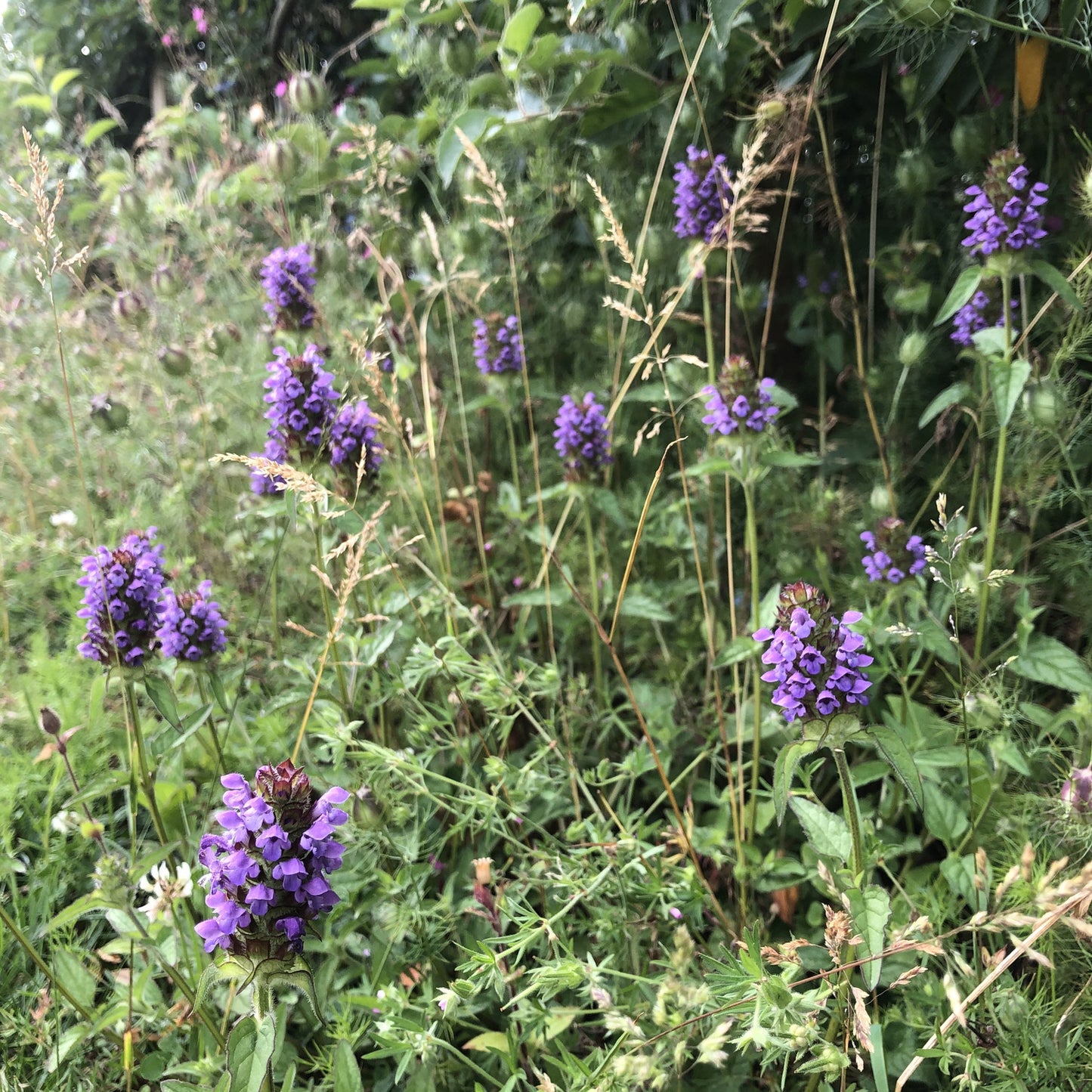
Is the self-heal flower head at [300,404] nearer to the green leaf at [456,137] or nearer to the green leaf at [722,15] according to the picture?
the green leaf at [456,137]

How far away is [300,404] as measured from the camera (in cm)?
148

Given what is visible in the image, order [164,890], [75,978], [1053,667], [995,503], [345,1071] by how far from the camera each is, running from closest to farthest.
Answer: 1. [345,1071]
2. [164,890]
3. [75,978]
4. [1053,667]
5. [995,503]

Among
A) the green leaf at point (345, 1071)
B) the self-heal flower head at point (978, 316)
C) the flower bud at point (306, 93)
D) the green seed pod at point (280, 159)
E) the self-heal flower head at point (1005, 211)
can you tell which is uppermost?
the flower bud at point (306, 93)

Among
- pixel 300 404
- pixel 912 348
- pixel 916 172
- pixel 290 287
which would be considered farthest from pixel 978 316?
pixel 290 287

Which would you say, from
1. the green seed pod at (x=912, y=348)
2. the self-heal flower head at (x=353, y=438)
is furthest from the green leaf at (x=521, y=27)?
the green seed pod at (x=912, y=348)

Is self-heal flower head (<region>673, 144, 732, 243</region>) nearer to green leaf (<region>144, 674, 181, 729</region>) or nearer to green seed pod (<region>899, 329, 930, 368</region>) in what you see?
green seed pod (<region>899, 329, 930, 368</region>)

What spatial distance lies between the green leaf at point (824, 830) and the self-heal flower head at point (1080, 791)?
30 cm

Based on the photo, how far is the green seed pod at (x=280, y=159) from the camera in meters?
2.14

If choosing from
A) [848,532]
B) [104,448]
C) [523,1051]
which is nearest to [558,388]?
[848,532]

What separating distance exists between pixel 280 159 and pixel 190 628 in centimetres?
140

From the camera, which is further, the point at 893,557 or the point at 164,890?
the point at 893,557

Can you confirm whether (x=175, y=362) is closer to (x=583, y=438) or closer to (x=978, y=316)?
(x=583, y=438)

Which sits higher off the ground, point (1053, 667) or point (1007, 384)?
point (1007, 384)

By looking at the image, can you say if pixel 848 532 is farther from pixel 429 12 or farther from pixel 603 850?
pixel 429 12
